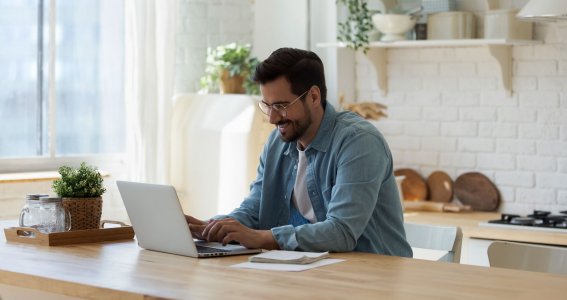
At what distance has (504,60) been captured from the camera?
5113 millimetres

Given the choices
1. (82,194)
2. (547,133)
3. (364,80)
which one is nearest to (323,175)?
(82,194)

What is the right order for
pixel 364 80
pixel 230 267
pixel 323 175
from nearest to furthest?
pixel 230 267, pixel 323 175, pixel 364 80

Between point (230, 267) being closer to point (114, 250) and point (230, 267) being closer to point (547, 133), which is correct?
point (114, 250)

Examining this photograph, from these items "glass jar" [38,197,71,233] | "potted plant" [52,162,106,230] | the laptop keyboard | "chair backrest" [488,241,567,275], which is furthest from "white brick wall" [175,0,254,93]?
"chair backrest" [488,241,567,275]

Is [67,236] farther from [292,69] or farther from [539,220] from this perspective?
[539,220]

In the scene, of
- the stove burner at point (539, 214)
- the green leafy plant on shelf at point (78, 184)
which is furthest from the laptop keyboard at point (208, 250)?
the stove burner at point (539, 214)

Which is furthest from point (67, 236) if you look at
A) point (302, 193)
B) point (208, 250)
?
point (302, 193)

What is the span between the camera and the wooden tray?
3135 millimetres

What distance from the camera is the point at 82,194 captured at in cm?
326

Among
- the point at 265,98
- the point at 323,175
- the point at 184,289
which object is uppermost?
the point at 265,98

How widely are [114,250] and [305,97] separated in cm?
78

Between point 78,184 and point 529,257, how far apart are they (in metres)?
1.44

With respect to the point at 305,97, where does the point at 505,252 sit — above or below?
below

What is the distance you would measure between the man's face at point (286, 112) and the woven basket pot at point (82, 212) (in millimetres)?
655
